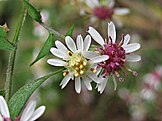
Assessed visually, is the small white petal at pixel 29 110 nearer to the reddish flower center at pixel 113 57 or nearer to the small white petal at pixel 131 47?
the reddish flower center at pixel 113 57

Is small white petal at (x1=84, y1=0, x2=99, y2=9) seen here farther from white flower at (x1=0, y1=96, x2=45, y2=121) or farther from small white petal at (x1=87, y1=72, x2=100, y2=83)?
white flower at (x1=0, y1=96, x2=45, y2=121)

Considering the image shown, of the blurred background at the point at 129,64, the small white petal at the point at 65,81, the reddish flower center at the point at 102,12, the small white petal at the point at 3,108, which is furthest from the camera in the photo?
the blurred background at the point at 129,64

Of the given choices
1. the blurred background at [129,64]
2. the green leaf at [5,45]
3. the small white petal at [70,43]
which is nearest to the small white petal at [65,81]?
the small white petal at [70,43]

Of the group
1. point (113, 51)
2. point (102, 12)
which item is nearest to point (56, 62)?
point (113, 51)

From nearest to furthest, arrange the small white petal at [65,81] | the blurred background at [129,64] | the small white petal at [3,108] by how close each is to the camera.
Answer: the small white petal at [3,108]
the small white petal at [65,81]
the blurred background at [129,64]

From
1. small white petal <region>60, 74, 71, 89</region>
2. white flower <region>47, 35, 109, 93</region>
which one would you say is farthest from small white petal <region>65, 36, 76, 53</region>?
small white petal <region>60, 74, 71, 89</region>

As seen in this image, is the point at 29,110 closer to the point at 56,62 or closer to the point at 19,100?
the point at 19,100

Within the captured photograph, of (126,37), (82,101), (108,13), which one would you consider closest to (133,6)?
(108,13)
